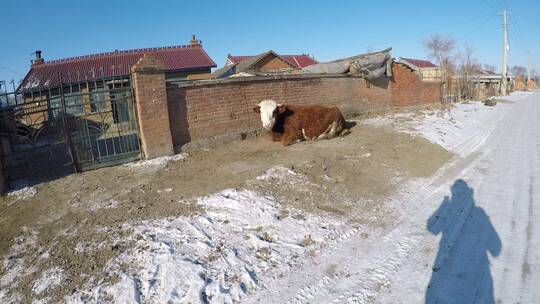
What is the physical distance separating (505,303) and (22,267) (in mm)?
4695

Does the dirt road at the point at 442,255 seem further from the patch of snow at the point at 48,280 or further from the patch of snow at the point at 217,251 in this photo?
the patch of snow at the point at 48,280

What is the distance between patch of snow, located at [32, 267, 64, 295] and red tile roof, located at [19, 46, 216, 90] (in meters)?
21.2

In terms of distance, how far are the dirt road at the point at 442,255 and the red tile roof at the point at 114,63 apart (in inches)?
843

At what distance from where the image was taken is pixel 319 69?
47.5 ft

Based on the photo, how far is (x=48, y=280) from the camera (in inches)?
131

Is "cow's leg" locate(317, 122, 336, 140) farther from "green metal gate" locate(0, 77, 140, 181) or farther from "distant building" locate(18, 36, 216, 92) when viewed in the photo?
"distant building" locate(18, 36, 216, 92)

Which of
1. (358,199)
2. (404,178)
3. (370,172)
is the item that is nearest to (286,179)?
(358,199)

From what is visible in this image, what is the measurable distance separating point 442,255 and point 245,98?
21.1ft

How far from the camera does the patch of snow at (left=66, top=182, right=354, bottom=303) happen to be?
3123 mm

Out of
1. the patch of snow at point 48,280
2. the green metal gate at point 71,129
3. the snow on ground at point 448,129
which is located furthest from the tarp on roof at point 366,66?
the patch of snow at point 48,280

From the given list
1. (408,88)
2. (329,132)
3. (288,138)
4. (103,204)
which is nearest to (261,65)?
(408,88)

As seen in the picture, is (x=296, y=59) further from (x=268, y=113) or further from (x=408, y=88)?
(x=268, y=113)

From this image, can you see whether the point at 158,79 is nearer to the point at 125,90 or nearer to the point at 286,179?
the point at 125,90

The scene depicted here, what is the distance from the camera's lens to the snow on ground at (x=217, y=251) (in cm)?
312
